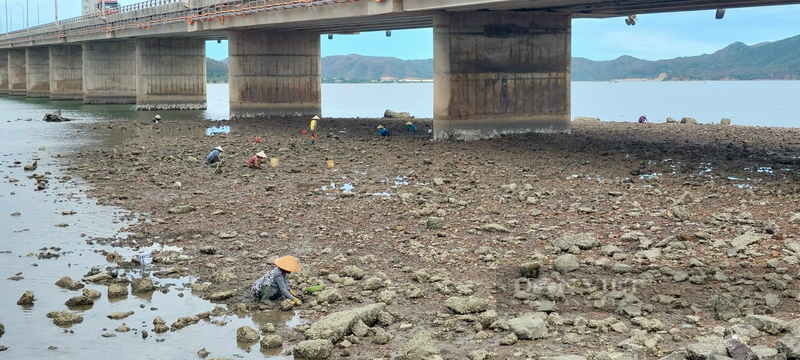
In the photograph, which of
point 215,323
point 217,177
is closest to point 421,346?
point 215,323

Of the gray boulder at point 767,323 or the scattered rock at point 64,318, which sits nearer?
the gray boulder at point 767,323

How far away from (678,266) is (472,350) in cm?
421

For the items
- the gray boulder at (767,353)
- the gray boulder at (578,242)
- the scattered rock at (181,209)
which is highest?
the scattered rock at (181,209)

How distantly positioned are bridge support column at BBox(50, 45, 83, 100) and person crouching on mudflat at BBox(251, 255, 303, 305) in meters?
77.7

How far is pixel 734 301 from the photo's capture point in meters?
10.9

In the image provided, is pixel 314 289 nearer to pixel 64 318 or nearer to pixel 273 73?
pixel 64 318

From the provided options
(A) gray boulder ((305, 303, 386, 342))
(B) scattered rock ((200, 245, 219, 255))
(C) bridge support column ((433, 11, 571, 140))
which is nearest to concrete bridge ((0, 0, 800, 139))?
(C) bridge support column ((433, 11, 571, 140))

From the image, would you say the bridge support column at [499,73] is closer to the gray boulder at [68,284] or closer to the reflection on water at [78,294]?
the reflection on water at [78,294]

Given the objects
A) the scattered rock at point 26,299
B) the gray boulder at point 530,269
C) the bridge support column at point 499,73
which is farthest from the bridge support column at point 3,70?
the gray boulder at point 530,269

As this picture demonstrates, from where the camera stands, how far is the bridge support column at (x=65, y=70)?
84000 millimetres

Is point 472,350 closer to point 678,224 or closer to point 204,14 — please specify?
point 678,224

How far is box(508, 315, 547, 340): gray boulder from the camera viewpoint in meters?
10.1

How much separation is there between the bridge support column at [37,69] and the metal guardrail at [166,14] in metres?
7.76

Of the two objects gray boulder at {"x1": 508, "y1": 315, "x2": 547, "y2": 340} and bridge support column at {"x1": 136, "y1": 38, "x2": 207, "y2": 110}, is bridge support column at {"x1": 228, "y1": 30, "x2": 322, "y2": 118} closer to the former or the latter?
bridge support column at {"x1": 136, "y1": 38, "x2": 207, "y2": 110}
